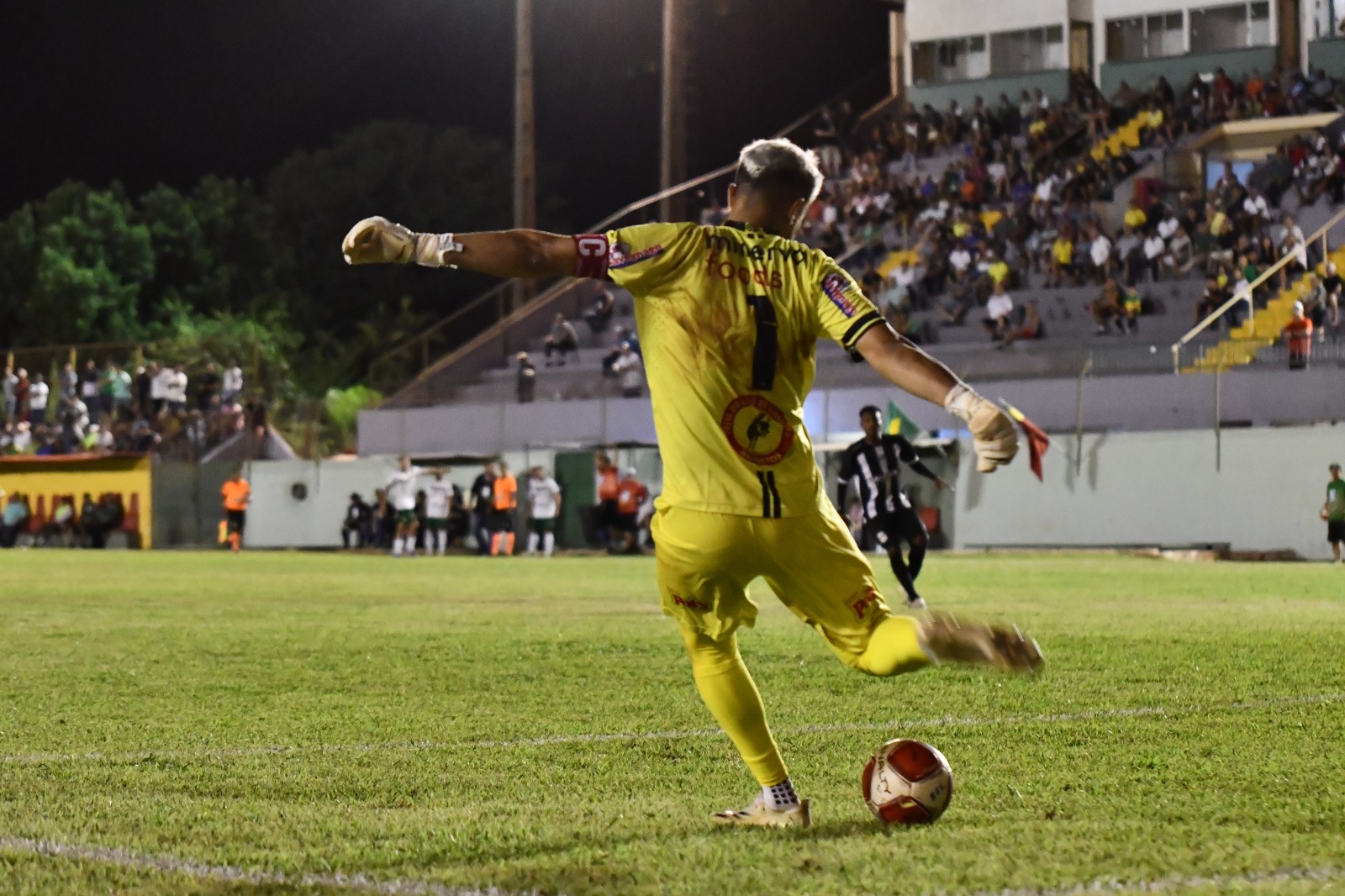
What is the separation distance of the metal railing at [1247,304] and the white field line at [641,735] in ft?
72.5

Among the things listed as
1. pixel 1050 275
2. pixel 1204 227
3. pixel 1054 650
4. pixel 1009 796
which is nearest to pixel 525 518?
pixel 1050 275

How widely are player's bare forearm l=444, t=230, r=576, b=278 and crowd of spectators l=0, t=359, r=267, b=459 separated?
37506mm

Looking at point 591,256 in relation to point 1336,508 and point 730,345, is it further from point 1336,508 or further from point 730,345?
point 1336,508

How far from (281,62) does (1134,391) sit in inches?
2096

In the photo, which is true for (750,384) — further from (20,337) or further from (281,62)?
(281,62)

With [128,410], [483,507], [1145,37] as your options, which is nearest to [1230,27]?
[1145,37]

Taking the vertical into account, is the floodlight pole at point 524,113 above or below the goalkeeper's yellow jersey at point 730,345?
above

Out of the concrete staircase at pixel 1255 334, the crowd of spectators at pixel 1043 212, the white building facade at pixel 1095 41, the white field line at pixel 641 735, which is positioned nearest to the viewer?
the white field line at pixel 641 735

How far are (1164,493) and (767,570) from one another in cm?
2579

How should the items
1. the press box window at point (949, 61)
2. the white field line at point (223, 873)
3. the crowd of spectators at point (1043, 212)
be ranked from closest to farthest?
the white field line at point (223, 873) → the crowd of spectators at point (1043, 212) → the press box window at point (949, 61)

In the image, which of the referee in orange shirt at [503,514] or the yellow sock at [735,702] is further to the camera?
the referee in orange shirt at [503,514]

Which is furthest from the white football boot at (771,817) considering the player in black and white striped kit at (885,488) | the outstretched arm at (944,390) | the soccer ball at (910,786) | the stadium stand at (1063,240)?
the stadium stand at (1063,240)

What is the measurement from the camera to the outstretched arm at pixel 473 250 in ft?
17.7

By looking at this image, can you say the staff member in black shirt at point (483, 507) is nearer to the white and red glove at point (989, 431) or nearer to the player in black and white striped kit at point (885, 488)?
the player in black and white striped kit at point (885, 488)
